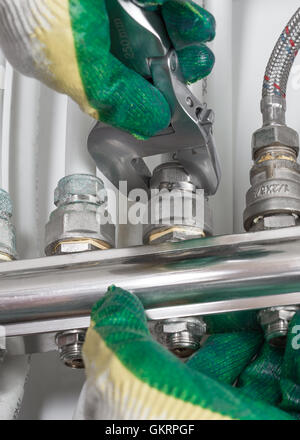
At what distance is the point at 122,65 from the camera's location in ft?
1.45

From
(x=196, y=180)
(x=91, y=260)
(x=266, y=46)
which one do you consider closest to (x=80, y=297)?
(x=91, y=260)

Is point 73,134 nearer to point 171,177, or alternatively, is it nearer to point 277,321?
point 171,177

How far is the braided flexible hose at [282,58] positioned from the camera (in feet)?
1.83

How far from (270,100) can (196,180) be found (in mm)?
92

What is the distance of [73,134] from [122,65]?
7.2 inches

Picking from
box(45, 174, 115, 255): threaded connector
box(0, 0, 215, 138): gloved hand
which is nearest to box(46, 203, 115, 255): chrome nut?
box(45, 174, 115, 255): threaded connector

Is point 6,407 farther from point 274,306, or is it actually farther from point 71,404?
point 274,306

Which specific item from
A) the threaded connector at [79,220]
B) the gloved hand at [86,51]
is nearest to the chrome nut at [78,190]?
the threaded connector at [79,220]

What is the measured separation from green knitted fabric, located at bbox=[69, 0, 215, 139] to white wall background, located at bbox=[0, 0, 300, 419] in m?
0.14

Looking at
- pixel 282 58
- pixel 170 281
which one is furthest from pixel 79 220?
pixel 282 58

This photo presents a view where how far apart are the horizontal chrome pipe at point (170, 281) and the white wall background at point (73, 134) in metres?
0.11

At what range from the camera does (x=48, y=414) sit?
58cm

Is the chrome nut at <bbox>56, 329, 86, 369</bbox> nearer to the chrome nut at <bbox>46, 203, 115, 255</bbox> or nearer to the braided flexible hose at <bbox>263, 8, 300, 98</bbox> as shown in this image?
the chrome nut at <bbox>46, 203, 115, 255</bbox>

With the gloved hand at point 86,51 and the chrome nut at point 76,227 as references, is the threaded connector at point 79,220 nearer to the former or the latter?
the chrome nut at point 76,227
